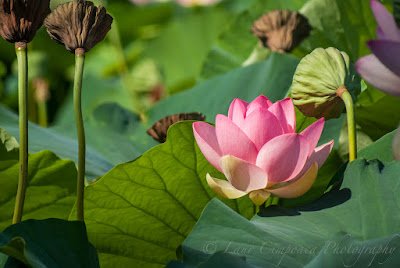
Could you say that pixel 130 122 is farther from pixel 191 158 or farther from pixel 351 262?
pixel 351 262

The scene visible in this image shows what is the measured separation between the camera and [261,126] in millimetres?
494

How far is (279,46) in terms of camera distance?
0.75 meters

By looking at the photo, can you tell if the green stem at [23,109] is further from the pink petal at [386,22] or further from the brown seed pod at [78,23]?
the pink petal at [386,22]

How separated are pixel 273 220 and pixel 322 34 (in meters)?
0.47

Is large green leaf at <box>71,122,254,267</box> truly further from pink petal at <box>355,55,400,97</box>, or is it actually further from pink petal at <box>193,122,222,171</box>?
pink petal at <box>355,55,400,97</box>

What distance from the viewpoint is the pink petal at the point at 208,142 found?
0.51m

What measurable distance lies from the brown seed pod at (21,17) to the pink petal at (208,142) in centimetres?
17

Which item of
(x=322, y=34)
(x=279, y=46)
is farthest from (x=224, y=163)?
(x=322, y=34)

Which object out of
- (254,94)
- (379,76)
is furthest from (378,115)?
(379,76)

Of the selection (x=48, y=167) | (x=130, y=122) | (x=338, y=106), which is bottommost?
(x=130, y=122)

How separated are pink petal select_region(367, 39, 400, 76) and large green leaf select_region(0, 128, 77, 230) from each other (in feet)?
1.34

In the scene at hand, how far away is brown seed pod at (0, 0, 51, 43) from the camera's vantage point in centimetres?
47

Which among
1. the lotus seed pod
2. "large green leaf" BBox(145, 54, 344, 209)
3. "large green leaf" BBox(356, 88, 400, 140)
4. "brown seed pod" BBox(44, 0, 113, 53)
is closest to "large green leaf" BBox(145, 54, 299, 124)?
"large green leaf" BBox(145, 54, 344, 209)

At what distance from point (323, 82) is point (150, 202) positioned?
21cm
